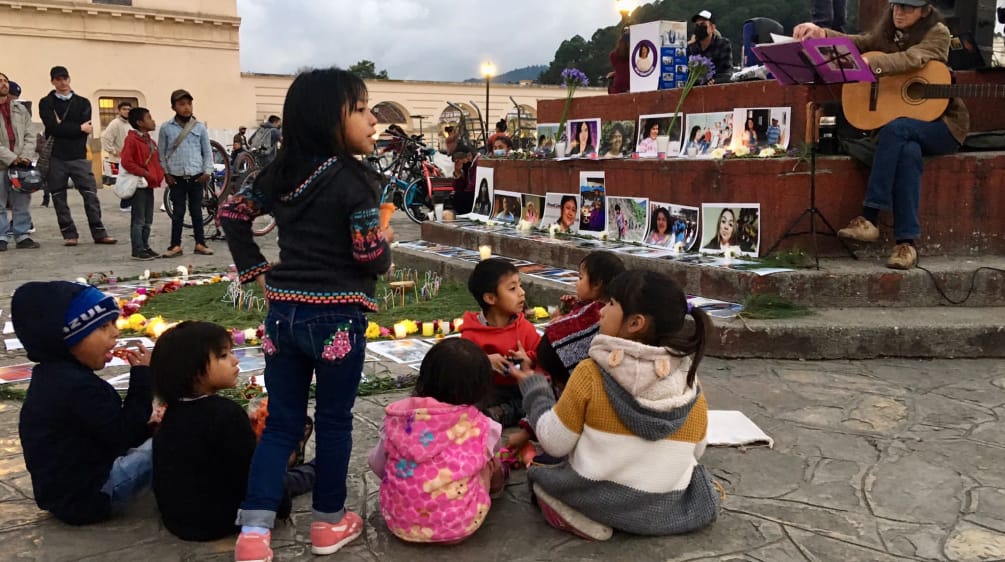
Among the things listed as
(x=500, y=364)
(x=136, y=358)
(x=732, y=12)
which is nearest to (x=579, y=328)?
(x=500, y=364)

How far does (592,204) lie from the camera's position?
7.58 metres

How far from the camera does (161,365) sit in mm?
2641

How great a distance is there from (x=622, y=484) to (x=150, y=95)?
3525 cm

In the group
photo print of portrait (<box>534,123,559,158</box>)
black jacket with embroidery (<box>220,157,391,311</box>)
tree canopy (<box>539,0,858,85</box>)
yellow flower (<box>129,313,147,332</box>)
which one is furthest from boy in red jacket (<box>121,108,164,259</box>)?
tree canopy (<box>539,0,858,85</box>)

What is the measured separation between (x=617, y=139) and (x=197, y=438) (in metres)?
5.85

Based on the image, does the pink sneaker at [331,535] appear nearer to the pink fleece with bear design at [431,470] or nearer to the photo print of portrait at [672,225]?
the pink fleece with bear design at [431,470]

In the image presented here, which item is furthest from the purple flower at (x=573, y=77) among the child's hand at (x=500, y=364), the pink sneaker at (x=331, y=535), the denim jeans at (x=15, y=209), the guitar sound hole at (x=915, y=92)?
the denim jeans at (x=15, y=209)

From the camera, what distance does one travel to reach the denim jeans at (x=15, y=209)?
384 inches

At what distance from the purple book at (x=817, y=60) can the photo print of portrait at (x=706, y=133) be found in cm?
116

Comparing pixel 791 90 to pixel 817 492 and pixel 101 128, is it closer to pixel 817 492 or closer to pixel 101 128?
pixel 817 492

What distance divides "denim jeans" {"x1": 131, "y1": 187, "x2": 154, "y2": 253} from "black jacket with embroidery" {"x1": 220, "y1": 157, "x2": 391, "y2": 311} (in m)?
7.15

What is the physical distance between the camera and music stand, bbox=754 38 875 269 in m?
5.16

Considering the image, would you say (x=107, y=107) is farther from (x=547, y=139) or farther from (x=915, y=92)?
(x=915, y=92)

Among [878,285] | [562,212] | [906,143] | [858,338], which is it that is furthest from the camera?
[562,212]
